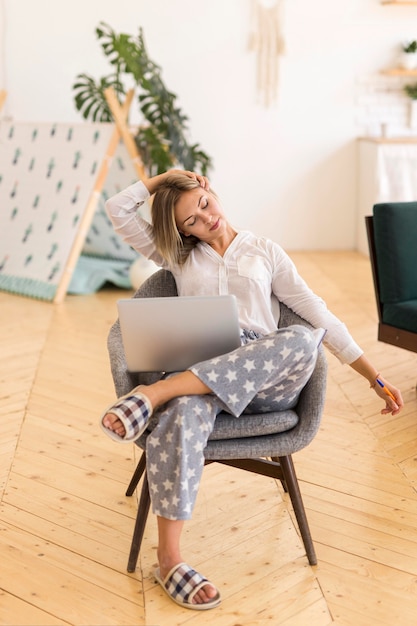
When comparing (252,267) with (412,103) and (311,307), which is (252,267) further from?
(412,103)

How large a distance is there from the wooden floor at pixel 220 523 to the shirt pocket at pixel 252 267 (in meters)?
0.65

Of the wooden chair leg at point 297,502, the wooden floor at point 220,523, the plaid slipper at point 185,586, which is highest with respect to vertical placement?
the wooden chair leg at point 297,502

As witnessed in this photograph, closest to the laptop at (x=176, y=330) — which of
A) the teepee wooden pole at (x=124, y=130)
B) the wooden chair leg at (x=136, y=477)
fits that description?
the wooden chair leg at (x=136, y=477)

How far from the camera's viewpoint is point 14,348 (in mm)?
3936

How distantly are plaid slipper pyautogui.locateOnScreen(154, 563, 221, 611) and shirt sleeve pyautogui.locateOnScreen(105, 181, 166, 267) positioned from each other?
0.85m

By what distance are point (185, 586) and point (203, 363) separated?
1.63 feet

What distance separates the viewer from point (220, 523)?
7.63 feet

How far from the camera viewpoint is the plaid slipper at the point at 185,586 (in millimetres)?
1915

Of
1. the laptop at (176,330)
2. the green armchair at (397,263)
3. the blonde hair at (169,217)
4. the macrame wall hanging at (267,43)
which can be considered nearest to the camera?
the laptop at (176,330)

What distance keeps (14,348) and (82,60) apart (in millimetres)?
2630

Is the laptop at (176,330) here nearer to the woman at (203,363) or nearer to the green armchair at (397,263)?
the woman at (203,363)

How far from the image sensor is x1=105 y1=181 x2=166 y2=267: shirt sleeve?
238cm

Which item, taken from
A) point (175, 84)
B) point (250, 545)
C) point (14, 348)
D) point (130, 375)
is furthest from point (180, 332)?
point (175, 84)

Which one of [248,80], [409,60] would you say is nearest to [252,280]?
[248,80]
